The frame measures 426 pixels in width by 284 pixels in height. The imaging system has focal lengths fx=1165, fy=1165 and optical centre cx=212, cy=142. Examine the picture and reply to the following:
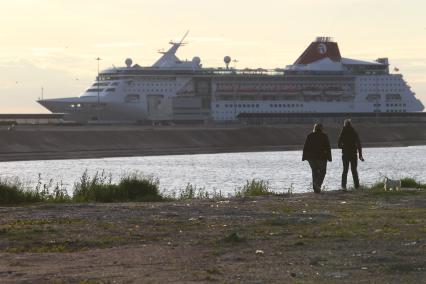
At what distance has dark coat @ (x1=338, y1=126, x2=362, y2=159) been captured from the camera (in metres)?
23.5

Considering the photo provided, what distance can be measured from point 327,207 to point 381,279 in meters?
7.80

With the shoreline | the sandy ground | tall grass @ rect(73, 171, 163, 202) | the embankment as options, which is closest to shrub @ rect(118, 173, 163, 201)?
tall grass @ rect(73, 171, 163, 202)

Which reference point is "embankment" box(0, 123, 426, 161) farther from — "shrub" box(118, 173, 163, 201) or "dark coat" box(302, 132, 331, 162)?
"dark coat" box(302, 132, 331, 162)

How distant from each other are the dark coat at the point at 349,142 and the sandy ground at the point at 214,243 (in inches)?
187

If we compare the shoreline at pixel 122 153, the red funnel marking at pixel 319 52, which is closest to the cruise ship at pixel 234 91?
the red funnel marking at pixel 319 52

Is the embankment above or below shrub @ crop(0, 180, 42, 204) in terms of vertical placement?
above

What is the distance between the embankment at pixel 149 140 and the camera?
3214 inches

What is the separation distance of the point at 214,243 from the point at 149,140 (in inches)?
3118

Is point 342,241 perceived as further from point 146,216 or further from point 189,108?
point 189,108

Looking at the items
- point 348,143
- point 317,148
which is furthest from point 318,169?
point 348,143

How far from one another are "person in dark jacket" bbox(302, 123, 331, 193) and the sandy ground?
12.5ft

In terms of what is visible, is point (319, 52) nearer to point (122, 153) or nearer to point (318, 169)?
point (122, 153)

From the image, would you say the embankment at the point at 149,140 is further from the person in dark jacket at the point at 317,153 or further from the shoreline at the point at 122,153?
the person in dark jacket at the point at 317,153

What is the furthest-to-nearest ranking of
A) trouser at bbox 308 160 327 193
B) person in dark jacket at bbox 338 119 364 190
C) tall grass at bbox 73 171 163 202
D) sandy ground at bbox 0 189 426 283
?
person in dark jacket at bbox 338 119 364 190, trouser at bbox 308 160 327 193, tall grass at bbox 73 171 163 202, sandy ground at bbox 0 189 426 283
